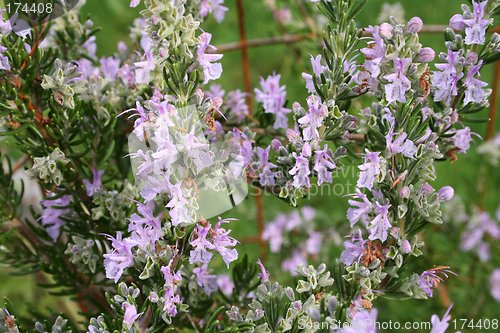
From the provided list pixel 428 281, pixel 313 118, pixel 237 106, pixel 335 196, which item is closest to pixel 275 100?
pixel 237 106

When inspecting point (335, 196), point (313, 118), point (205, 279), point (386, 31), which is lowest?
point (335, 196)

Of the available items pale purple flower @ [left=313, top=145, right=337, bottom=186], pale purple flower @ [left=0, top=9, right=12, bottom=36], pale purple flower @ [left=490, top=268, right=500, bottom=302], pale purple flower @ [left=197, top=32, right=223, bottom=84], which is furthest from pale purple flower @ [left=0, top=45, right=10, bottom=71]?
pale purple flower @ [left=490, top=268, right=500, bottom=302]

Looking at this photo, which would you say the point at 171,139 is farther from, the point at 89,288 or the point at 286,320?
the point at 89,288

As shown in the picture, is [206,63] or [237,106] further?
[237,106]

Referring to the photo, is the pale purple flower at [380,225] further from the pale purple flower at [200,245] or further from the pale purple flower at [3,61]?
the pale purple flower at [3,61]

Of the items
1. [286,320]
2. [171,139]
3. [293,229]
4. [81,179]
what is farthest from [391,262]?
[293,229]

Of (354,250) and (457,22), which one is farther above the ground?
(457,22)

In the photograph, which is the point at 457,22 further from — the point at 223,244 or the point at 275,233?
the point at 275,233
